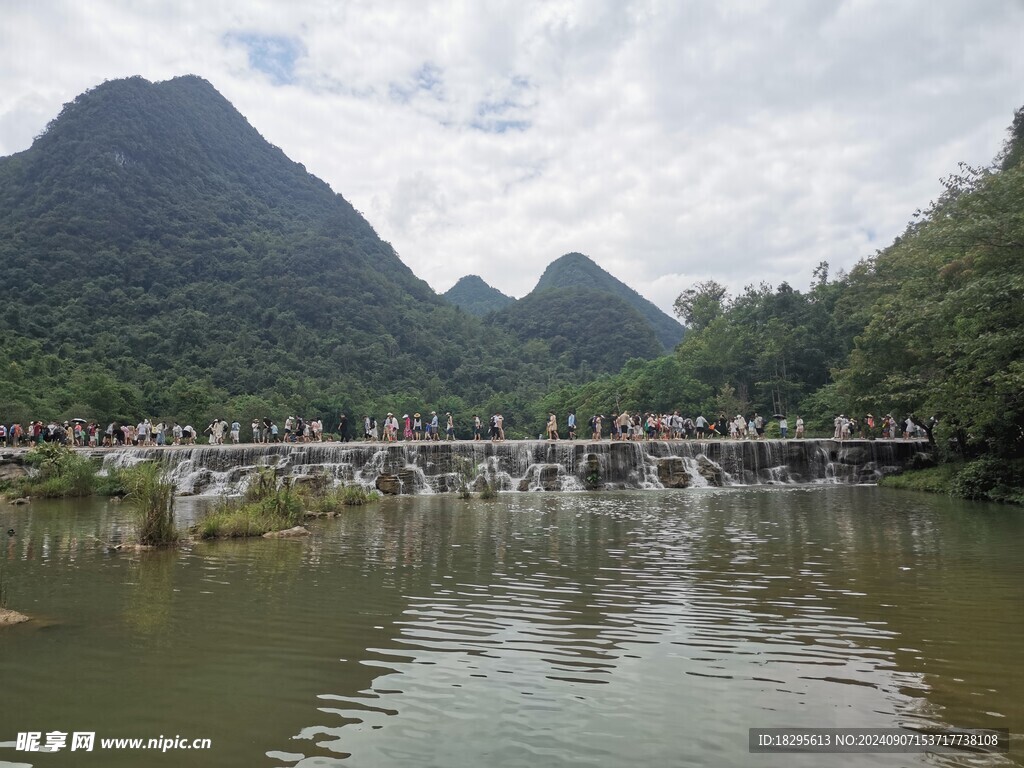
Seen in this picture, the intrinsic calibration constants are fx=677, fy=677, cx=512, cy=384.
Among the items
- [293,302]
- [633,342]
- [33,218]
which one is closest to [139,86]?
[33,218]

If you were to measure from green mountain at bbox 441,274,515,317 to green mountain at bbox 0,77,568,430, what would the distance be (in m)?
39.1

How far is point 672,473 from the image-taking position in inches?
1027

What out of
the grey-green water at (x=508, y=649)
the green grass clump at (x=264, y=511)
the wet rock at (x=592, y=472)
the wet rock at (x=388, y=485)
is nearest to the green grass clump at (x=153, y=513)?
the grey-green water at (x=508, y=649)

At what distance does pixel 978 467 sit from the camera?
62.5 ft

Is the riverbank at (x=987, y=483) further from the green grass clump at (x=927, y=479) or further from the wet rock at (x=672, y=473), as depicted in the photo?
the wet rock at (x=672, y=473)

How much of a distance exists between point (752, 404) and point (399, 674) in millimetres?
50168

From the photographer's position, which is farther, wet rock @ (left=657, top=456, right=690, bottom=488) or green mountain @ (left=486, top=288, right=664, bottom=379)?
green mountain @ (left=486, top=288, right=664, bottom=379)

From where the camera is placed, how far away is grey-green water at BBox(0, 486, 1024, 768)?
12.3 feet

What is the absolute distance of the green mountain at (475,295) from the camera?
14188 cm

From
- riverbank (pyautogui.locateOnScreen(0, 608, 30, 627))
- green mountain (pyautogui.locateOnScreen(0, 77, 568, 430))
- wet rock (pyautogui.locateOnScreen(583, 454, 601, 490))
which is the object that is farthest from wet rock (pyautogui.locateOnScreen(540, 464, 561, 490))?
green mountain (pyautogui.locateOnScreen(0, 77, 568, 430))

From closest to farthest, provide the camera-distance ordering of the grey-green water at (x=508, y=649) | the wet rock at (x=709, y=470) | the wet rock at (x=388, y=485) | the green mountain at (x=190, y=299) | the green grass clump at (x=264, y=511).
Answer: the grey-green water at (x=508, y=649)
the green grass clump at (x=264, y=511)
the wet rock at (x=388, y=485)
the wet rock at (x=709, y=470)
the green mountain at (x=190, y=299)

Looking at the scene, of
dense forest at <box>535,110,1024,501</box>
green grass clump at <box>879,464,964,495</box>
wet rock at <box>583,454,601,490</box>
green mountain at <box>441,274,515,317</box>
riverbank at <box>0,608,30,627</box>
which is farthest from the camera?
green mountain at <box>441,274,515,317</box>

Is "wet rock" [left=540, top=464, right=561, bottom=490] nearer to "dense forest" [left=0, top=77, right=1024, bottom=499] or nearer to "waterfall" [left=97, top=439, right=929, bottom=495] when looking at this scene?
"waterfall" [left=97, top=439, right=929, bottom=495]

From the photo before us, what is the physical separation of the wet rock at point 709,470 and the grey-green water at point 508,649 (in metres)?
15.5
